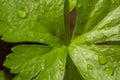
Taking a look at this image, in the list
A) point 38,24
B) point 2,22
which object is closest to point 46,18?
point 38,24

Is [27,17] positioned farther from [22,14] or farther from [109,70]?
[109,70]

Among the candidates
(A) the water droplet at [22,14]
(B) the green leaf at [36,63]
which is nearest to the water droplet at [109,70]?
(B) the green leaf at [36,63]

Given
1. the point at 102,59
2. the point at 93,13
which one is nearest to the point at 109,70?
the point at 102,59

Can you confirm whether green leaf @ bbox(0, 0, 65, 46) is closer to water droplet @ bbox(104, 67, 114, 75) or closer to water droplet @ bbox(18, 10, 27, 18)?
water droplet @ bbox(18, 10, 27, 18)

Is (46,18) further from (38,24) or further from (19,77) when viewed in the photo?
(19,77)

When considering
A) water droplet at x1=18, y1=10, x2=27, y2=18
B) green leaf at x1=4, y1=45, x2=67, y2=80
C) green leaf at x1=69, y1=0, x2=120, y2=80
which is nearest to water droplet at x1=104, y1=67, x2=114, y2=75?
green leaf at x1=69, y1=0, x2=120, y2=80

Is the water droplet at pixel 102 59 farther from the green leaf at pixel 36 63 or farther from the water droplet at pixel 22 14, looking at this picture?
the water droplet at pixel 22 14

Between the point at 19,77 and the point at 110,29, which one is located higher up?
the point at 110,29
